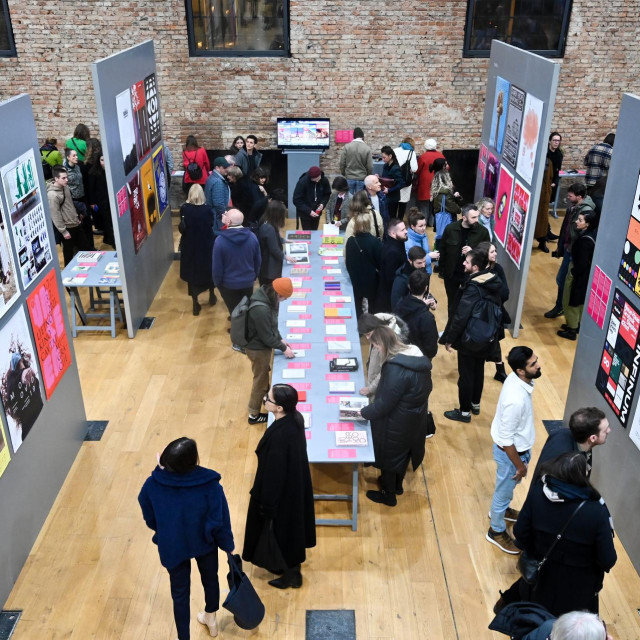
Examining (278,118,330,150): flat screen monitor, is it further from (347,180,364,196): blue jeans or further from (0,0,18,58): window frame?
(0,0,18,58): window frame

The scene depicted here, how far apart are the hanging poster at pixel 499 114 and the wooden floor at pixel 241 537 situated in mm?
2958

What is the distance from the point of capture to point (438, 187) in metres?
8.32

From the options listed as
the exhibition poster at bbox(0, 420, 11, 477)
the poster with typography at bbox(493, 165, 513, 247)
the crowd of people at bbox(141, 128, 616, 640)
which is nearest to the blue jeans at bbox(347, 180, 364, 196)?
the crowd of people at bbox(141, 128, 616, 640)

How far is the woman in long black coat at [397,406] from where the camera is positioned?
4.81m

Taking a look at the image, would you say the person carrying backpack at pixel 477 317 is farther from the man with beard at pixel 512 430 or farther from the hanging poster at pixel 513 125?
the hanging poster at pixel 513 125

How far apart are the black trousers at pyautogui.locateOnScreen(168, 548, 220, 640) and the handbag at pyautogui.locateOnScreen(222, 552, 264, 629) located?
0.39ft

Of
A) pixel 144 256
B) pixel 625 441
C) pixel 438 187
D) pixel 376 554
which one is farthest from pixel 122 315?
pixel 625 441

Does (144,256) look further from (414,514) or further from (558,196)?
(558,196)

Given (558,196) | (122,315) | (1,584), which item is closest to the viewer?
(1,584)

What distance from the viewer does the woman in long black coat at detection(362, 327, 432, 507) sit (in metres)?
4.81

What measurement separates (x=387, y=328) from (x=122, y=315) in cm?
435

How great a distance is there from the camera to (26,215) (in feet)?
15.9

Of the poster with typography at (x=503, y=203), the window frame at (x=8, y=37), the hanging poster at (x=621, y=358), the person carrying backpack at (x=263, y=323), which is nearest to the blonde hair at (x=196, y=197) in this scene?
the person carrying backpack at (x=263, y=323)

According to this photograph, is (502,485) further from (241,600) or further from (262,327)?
(262,327)
